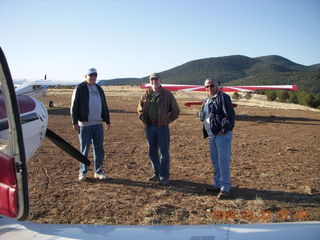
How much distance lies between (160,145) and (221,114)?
115 cm

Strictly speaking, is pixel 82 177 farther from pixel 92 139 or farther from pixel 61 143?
pixel 61 143

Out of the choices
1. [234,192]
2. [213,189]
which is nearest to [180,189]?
[213,189]

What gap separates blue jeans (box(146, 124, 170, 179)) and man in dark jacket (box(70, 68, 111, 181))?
0.88 m

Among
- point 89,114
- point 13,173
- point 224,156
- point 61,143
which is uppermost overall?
point 89,114

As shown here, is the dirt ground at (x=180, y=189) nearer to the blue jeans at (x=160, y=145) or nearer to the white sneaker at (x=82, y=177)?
the white sneaker at (x=82, y=177)

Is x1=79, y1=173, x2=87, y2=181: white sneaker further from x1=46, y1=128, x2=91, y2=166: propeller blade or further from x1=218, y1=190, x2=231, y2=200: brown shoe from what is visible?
x1=218, y1=190, x2=231, y2=200: brown shoe

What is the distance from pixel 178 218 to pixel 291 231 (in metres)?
2.23

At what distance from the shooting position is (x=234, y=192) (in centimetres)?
454

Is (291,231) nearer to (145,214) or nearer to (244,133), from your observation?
(145,214)

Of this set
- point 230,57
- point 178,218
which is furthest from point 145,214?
point 230,57

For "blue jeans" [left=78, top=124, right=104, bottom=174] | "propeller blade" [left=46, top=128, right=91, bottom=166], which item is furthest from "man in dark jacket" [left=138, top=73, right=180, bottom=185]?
"propeller blade" [left=46, top=128, right=91, bottom=166]

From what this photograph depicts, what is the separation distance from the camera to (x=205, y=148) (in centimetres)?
777

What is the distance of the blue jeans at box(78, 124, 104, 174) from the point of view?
491 centimetres

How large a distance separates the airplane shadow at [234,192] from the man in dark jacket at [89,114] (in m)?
0.55
